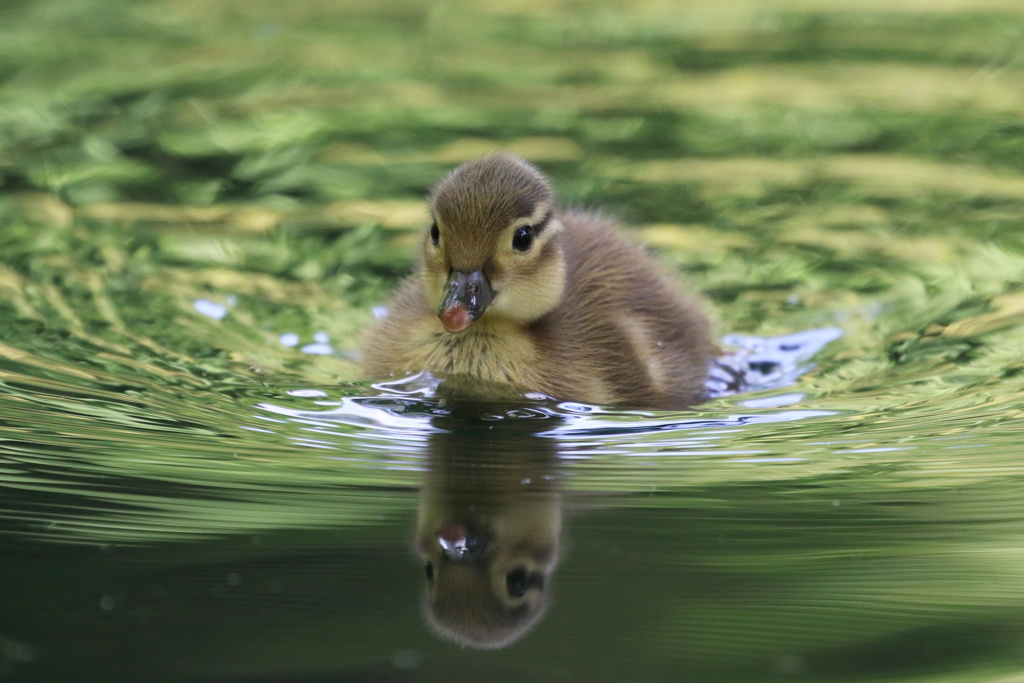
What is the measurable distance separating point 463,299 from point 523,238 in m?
0.35

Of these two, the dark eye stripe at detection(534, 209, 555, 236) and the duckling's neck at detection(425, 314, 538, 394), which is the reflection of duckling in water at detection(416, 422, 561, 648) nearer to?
the duckling's neck at detection(425, 314, 538, 394)

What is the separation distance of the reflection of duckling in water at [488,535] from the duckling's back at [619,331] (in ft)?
2.59

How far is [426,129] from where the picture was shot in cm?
891

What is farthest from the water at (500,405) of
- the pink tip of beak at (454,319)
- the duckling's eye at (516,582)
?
the pink tip of beak at (454,319)

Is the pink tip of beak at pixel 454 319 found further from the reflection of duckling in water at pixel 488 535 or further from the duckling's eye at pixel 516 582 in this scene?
the duckling's eye at pixel 516 582

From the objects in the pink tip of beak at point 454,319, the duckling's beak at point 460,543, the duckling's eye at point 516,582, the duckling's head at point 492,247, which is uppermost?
the duckling's head at point 492,247

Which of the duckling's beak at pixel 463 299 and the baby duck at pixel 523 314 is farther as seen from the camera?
the baby duck at pixel 523 314

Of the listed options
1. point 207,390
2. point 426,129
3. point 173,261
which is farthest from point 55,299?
point 426,129

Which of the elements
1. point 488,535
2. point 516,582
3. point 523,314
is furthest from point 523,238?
point 516,582

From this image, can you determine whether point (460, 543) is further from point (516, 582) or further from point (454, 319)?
point (454, 319)

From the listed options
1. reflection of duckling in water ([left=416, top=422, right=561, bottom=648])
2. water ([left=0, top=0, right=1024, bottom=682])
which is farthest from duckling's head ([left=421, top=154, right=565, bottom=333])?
reflection of duckling in water ([left=416, top=422, right=561, bottom=648])

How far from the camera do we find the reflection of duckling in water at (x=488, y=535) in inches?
125

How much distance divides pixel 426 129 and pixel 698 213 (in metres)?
1.91

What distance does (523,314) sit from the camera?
17.8ft
